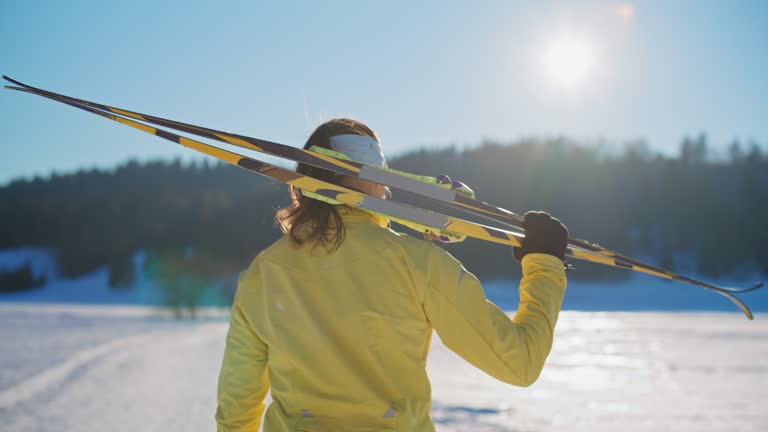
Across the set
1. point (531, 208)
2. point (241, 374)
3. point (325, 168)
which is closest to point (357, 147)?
point (325, 168)

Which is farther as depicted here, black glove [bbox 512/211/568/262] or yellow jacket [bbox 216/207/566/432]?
black glove [bbox 512/211/568/262]

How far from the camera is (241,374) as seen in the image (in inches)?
48.3

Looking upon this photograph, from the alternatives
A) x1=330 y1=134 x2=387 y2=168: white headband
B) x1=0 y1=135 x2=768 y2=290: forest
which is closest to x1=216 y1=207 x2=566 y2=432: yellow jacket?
x1=330 y1=134 x2=387 y2=168: white headband

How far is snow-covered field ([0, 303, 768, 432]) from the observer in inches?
154

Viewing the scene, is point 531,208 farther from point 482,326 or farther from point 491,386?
point 482,326

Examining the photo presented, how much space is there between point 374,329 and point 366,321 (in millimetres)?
20

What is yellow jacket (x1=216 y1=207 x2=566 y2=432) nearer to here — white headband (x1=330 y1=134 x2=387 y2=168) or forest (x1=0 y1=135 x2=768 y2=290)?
white headband (x1=330 y1=134 x2=387 y2=168)

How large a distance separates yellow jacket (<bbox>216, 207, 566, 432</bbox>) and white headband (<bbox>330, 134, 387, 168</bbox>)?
11 cm

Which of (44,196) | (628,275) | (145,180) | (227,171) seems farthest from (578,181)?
(44,196)

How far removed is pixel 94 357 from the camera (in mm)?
7012

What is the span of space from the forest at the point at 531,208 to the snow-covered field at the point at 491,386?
17.9 metres

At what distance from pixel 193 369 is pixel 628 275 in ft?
74.5

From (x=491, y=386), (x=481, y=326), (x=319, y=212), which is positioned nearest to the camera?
(x=481, y=326)

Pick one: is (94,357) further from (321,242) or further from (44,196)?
(44,196)
